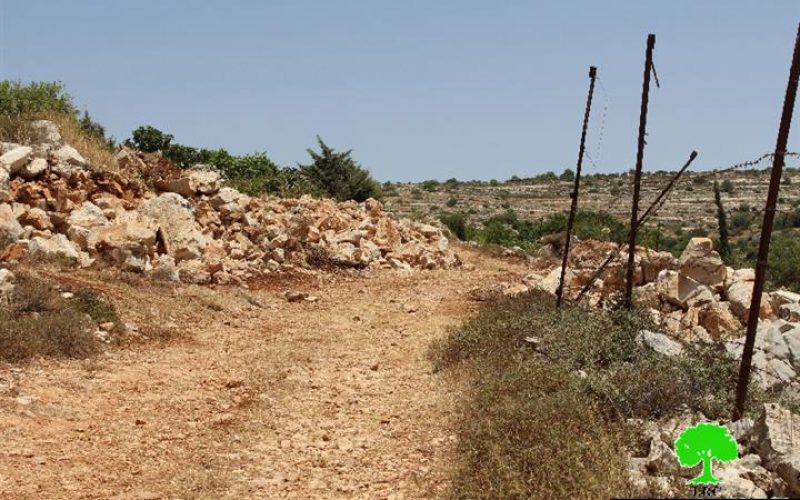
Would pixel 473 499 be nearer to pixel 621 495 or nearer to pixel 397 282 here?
pixel 621 495

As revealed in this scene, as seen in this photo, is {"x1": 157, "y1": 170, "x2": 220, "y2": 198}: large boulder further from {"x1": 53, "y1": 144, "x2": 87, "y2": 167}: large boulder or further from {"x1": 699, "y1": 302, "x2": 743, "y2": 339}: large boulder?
{"x1": 699, "y1": 302, "x2": 743, "y2": 339}: large boulder

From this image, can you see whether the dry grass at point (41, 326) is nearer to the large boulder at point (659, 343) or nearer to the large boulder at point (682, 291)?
the large boulder at point (659, 343)

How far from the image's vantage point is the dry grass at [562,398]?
515 cm

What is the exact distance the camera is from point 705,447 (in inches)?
203

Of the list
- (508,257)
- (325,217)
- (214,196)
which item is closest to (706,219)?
(508,257)

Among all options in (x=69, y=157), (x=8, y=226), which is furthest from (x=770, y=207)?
(x=69, y=157)

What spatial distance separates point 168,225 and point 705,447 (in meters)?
11.8

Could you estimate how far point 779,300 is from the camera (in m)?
11.5

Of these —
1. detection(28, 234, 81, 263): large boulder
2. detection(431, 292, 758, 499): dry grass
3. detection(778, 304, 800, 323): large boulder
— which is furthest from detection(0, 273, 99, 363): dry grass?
detection(778, 304, 800, 323): large boulder

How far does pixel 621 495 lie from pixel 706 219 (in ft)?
137

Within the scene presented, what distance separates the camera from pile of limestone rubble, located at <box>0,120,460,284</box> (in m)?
12.7

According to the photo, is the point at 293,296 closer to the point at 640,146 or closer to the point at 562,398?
the point at 640,146

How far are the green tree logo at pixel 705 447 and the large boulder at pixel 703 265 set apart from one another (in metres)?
6.43

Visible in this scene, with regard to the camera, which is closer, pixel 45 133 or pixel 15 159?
pixel 15 159
